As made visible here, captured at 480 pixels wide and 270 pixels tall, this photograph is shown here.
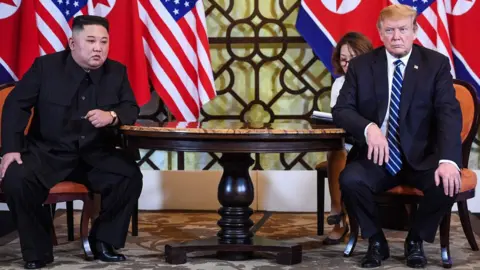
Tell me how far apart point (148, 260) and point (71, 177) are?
53 centimetres

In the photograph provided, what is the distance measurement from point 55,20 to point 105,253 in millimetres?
1956

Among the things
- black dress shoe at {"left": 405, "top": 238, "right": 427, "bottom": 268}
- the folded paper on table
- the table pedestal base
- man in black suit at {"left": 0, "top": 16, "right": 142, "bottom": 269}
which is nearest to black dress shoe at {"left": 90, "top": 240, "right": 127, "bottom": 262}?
man in black suit at {"left": 0, "top": 16, "right": 142, "bottom": 269}

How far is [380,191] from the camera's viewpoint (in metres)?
3.86

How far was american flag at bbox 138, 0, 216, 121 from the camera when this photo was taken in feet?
17.3

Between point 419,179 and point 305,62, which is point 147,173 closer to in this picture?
point 305,62

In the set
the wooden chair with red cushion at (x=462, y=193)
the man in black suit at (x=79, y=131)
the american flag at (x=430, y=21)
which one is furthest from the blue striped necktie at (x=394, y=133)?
the american flag at (x=430, y=21)

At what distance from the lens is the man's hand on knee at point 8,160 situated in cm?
379

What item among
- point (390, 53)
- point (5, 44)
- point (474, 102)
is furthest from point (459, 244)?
point (5, 44)

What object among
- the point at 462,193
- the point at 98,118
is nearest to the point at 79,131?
the point at 98,118

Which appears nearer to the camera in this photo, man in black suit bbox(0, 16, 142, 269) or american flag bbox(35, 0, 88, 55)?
man in black suit bbox(0, 16, 142, 269)

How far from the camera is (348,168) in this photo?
386 cm

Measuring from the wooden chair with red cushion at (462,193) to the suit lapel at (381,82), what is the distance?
0.34m

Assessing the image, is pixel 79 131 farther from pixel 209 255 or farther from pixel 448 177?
pixel 448 177

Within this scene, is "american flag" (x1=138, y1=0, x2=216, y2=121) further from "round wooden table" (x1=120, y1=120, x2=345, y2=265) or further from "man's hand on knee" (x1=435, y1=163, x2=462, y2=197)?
"man's hand on knee" (x1=435, y1=163, x2=462, y2=197)
